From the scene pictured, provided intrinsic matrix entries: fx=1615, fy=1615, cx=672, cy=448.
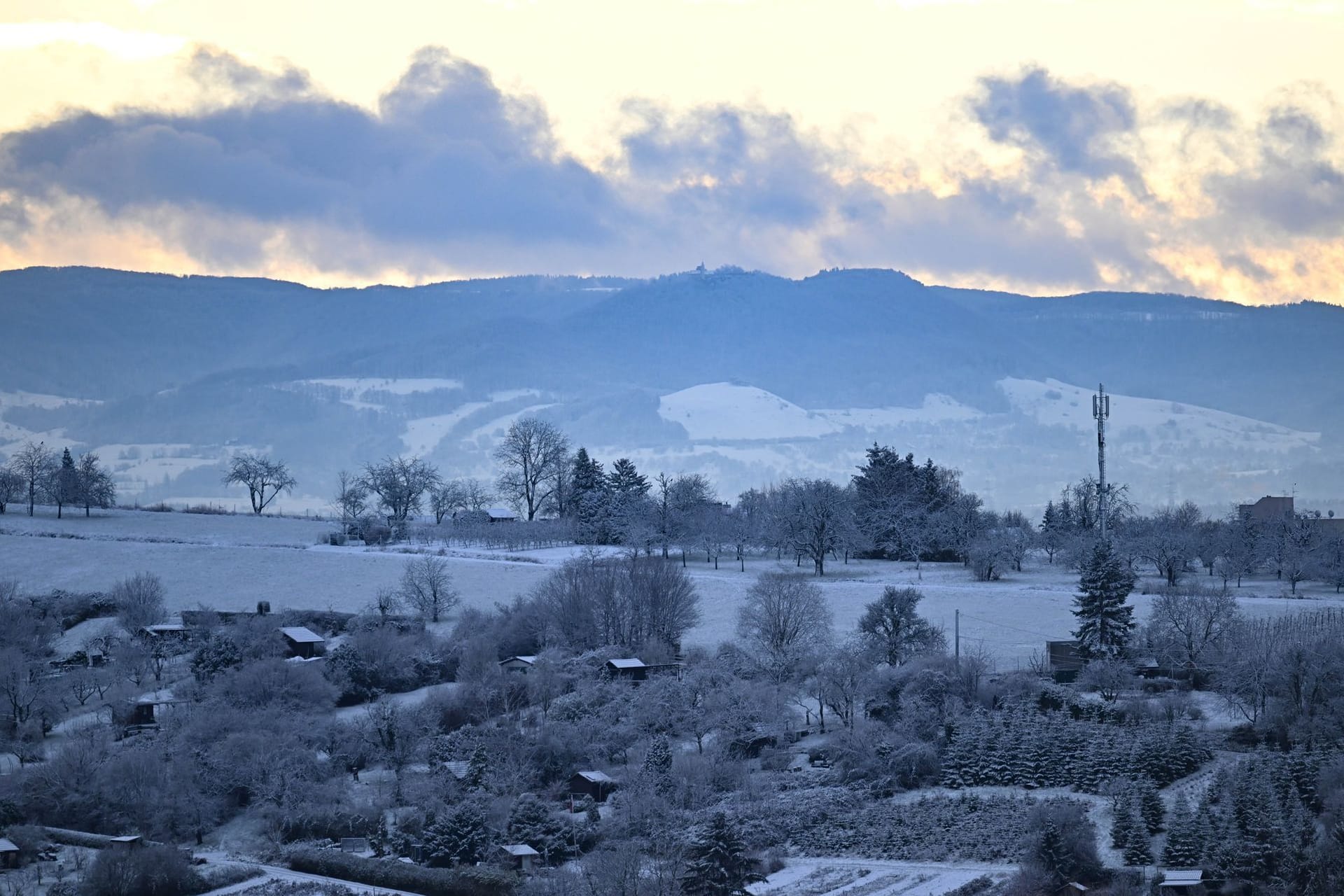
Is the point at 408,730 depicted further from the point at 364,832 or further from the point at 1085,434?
the point at 1085,434

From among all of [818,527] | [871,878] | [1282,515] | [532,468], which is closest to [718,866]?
[871,878]

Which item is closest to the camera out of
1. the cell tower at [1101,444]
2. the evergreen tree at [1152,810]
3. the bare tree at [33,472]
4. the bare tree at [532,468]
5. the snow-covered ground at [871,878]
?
the snow-covered ground at [871,878]

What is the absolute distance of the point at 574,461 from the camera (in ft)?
310

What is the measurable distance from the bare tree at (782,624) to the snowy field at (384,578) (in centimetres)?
174

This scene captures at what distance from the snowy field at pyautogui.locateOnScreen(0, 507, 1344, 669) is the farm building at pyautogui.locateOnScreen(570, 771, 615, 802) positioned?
15559 mm

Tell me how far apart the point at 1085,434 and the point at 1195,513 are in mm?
98707

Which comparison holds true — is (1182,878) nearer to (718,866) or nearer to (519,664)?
(718,866)

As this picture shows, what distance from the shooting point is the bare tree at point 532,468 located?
95625mm

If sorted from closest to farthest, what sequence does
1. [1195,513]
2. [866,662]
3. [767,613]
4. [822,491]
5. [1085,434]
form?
1. [866,662]
2. [767,613]
3. [822,491]
4. [1195,513]
5. [1085,434]

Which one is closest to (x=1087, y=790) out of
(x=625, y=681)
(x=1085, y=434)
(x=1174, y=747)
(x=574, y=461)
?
(x=1174, y=747)

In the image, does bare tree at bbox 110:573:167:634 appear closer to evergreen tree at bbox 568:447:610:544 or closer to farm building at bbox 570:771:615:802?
evergreen tree at bbox 568:447:610:544

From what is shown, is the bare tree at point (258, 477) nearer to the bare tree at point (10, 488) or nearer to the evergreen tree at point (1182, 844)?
the bare tree at point (10, 488)

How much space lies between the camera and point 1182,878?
31.5 meters

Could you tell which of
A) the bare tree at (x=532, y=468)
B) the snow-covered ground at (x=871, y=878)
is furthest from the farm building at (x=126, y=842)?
the bare tree at (x=532, y=468)
